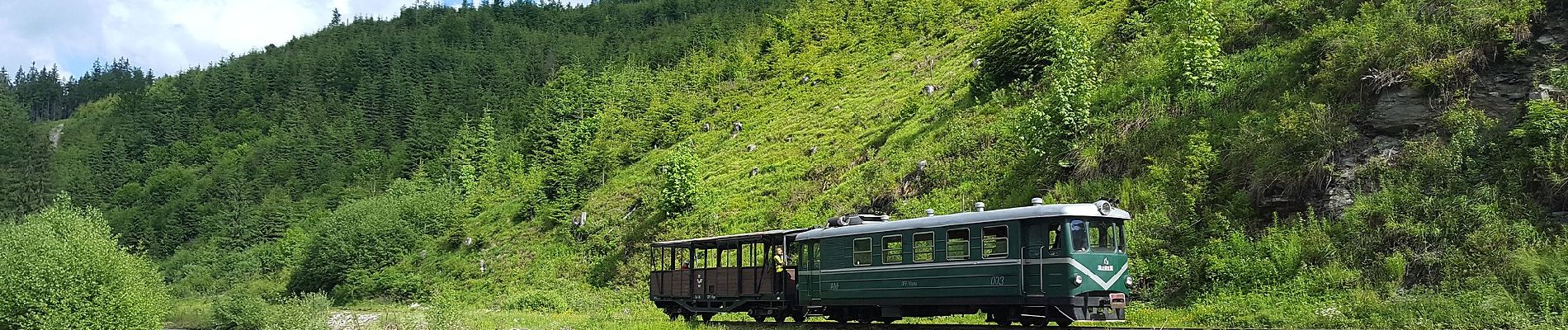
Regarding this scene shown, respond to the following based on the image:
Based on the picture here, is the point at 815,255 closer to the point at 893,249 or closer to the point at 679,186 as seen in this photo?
the point at 893,249

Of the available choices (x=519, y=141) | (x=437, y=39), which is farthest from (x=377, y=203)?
(x=437, y=39)

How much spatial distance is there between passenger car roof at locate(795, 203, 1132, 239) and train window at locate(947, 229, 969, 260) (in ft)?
0.56

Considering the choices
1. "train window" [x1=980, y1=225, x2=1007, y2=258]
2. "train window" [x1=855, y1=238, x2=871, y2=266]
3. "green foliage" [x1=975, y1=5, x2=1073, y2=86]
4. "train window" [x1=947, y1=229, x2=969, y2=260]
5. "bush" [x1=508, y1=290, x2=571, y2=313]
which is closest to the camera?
"train window" [x1=980, y1=225, x2=1007, y2=258]

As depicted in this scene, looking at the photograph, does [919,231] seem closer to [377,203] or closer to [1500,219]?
[1500,219]

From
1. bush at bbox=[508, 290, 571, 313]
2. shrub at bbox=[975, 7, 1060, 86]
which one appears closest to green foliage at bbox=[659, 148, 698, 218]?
bush at bbox=[508, 290, 571, 313]

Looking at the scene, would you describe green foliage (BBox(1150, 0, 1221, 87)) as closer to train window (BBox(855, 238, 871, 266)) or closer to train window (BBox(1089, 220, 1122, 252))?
train window (BBox(1089, 220, 1122, 252))

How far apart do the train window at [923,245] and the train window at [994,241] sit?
1.28 m

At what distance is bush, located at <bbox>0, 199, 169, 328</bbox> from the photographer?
40125 mm

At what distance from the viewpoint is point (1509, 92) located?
67.1ft

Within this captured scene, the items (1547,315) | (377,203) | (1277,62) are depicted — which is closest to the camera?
(1547,315)

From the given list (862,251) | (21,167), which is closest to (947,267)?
(862,251)

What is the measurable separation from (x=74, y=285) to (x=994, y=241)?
38.8m

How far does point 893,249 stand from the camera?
21172 mm

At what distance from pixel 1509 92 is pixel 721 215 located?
29.4 m
